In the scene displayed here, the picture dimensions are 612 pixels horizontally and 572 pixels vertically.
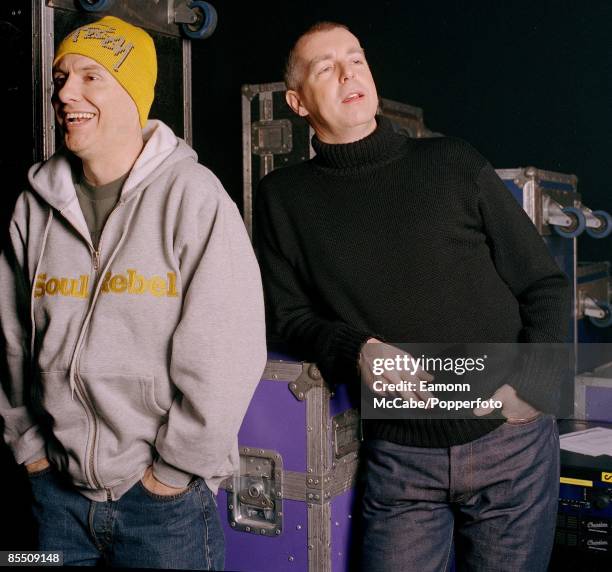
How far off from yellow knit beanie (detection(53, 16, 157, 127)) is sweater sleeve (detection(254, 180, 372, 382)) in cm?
42

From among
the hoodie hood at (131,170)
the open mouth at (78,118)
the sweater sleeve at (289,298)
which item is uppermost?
the open mouth at (78,118)

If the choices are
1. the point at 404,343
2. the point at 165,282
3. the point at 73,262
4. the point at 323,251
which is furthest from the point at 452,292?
the point at 73,262

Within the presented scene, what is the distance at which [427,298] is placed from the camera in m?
1.80

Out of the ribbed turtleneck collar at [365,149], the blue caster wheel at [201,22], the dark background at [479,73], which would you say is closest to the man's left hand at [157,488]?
the ribbed turtleneck collar at [365,149]

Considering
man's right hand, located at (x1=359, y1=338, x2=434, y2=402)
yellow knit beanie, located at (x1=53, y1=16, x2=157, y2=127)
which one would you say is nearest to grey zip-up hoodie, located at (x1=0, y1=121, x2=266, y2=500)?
yellow knit beanie, located at (x1=53, y1=16, x2=157, y2=127)

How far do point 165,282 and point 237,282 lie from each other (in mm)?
137

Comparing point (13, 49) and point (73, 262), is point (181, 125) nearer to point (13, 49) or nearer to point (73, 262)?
point (13, 49)

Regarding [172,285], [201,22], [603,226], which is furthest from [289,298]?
[603,226]

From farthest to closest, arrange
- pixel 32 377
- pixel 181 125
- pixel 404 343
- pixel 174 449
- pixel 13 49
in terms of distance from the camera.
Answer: pixel 181 125, pixel 13 49, pixel 404 343, pixel 32 377, pixel 174 449

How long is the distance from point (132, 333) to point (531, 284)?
0.89 metres

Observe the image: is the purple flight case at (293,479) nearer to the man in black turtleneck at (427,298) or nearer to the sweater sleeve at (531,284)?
the man in black turtleneck at (427,298)

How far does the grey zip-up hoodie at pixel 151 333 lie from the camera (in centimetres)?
153

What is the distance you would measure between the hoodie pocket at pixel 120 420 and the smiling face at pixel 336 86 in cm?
74

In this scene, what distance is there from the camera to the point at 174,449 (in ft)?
5.05
